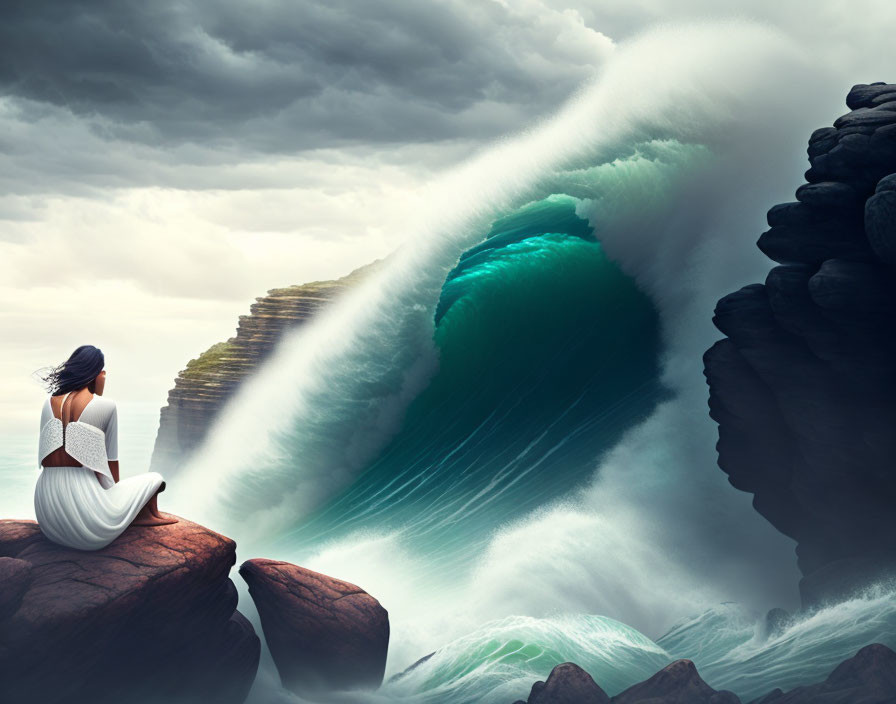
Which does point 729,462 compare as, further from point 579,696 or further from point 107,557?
point 107,557

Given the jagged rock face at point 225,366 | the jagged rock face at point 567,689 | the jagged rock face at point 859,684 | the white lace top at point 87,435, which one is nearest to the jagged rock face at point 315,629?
the jagged rock face at point 567,689

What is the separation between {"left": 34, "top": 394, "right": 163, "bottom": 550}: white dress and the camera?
17.6ft

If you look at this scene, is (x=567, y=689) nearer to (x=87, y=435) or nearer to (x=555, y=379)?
(x=87, y=435)

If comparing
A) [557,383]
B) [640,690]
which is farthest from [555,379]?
[640,690]

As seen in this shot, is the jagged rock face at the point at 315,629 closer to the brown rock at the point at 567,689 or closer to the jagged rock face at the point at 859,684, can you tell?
the brown rock at the point at 567,689

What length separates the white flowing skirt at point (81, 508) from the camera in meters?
5.38

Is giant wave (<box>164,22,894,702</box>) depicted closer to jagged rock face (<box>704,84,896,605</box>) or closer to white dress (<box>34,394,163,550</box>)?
jagged rock face (<box>704,84,896,605</box>)

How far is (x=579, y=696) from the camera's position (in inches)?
227

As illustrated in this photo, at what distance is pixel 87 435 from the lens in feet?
17.8

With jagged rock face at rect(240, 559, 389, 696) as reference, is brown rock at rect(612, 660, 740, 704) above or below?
below

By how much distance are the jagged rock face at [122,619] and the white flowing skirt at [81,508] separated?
0.12 metres

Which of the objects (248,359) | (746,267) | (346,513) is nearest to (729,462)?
(746,267)

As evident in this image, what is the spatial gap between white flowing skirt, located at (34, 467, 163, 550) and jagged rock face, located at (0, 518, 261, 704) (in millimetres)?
124

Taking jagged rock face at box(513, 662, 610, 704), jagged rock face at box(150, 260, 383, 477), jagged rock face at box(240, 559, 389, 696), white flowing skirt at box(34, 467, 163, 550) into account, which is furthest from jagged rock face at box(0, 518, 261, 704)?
jagged rock face at box(150, 260, 383, 477)
